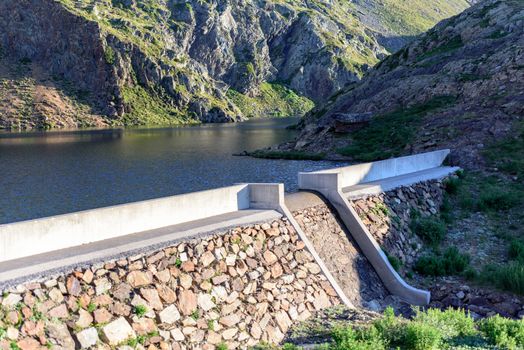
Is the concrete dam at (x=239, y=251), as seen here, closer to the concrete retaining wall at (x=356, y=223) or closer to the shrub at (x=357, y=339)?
the concrete retaining wall at (x=356, y=223)

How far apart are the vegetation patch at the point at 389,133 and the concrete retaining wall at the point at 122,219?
3797 cm

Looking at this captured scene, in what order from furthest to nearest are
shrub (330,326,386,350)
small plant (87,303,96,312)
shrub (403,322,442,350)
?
shrub (403,322,442,350) → shrub (330,326,386,350) → small plant (87,303,96,312)

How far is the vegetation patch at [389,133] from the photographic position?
58812 mm

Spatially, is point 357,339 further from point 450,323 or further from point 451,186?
point 451,186

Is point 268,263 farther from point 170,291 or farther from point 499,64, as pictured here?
point 499,64

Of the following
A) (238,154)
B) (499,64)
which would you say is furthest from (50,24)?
(499,64)

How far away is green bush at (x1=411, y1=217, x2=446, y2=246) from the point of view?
27156 millimetres

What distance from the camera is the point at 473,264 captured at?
2473 cm

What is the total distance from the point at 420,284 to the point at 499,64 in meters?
44.0

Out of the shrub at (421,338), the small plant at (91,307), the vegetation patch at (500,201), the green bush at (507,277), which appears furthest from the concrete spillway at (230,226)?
the shrub at (421,338)

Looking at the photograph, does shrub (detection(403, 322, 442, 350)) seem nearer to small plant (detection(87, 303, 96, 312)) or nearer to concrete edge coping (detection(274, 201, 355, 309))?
concrete edge coping (detection(274, 201, 355, 309))

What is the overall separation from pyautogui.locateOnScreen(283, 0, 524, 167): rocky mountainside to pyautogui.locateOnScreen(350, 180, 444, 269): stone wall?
42.1 ft

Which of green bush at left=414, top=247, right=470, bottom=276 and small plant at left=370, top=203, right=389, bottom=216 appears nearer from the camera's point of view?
green bush at left=414, top=247, right=470, bottom=276

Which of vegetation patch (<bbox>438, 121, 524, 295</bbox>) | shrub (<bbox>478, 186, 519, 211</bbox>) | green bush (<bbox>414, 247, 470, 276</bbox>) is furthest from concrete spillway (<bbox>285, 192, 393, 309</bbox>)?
shrub (<bbox>478, 186, 519, 211</bbox>)
